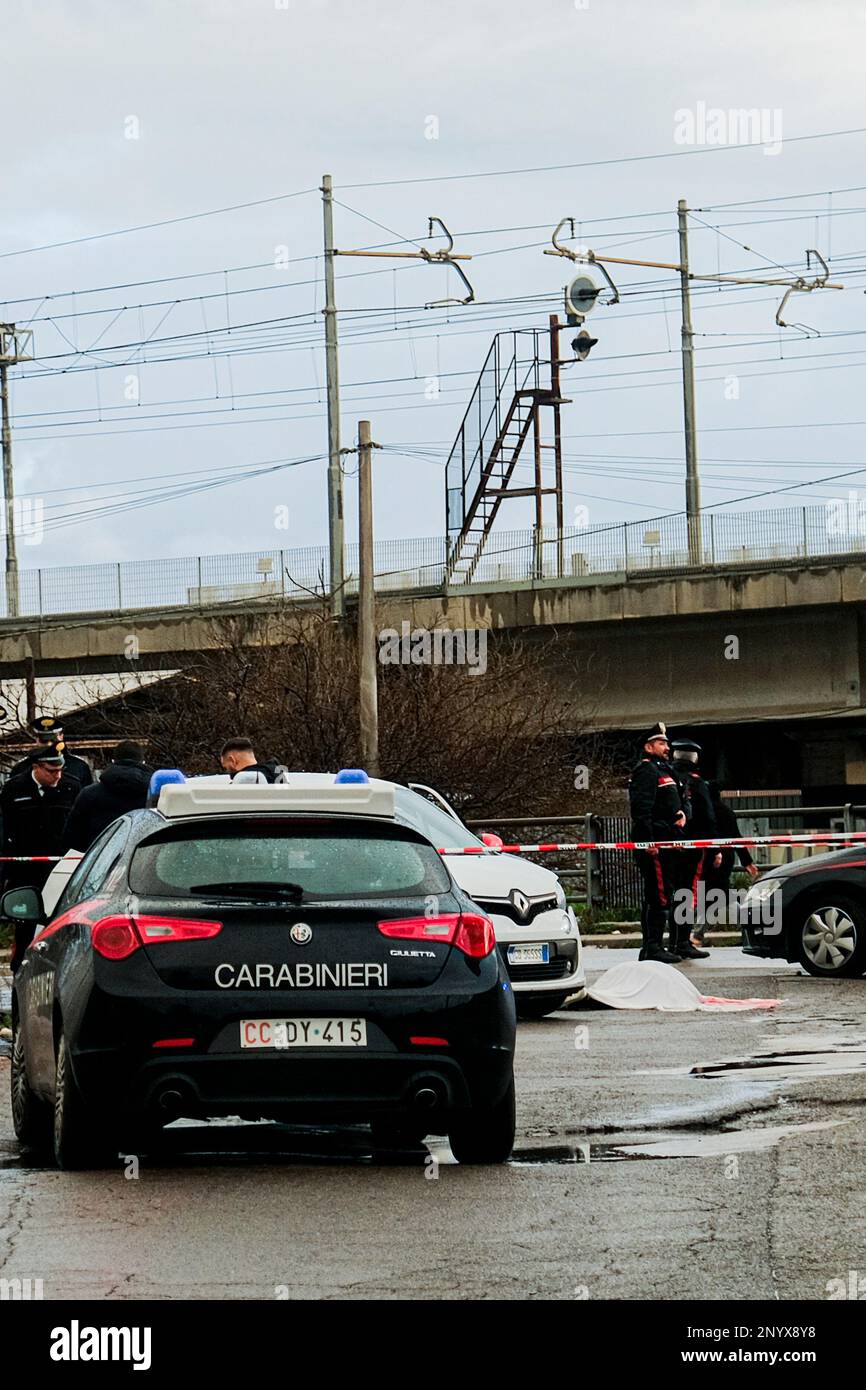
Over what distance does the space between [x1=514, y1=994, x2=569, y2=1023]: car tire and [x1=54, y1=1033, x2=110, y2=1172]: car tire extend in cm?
650

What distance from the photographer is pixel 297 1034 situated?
845cm

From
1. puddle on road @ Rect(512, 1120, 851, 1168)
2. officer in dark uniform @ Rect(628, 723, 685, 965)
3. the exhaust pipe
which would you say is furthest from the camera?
officer in dark uniform @ Rect(628, 723, 685, 965)

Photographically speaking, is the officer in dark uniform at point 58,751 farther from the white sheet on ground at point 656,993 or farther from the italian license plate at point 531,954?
the white sheet on ground at point 656,993

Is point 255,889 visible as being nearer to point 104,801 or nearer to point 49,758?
point 104,801

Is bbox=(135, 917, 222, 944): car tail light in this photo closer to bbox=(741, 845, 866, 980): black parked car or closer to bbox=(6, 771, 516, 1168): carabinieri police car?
bbox=(6, 771, 516, 1168): carabinieri police car

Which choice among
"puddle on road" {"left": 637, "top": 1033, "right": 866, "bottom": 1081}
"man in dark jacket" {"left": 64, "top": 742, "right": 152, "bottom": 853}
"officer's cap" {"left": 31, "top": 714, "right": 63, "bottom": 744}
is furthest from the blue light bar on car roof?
"officer's cap" {"left": 31, "top": 714, "right": 63, "bottom": 744}

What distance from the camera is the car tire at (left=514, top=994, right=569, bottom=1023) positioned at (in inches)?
606

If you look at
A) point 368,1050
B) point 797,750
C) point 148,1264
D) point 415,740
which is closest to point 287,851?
point 368,1050

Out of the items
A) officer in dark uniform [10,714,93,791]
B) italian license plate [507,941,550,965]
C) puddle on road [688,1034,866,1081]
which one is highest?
officer in dark uniform [10,714,93,791]

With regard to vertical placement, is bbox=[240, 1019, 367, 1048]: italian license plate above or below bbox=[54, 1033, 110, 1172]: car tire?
above

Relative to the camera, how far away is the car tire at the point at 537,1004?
50.5 feet

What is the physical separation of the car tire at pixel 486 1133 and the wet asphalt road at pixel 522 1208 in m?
0.09

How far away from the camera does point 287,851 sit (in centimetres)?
887
